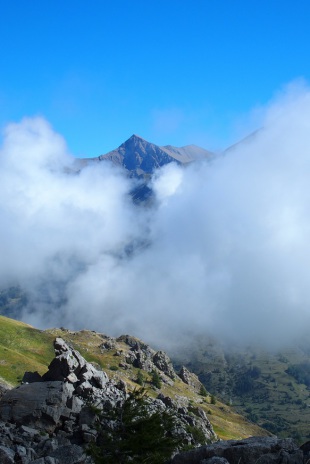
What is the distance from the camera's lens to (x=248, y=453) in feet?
125

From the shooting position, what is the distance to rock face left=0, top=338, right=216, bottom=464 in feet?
147

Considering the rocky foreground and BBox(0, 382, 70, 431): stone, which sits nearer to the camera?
the rocky foreground

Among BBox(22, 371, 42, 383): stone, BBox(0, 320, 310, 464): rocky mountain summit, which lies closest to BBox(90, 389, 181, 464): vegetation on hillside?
BBox(0, 320, 310, 464): rocky mountain summit

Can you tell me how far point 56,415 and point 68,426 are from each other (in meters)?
2.33

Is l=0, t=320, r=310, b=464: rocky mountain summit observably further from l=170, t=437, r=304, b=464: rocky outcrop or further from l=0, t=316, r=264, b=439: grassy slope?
l=0, t=316, r=264, b=439: grassy slope

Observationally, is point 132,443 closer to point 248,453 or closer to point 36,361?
point 248,453

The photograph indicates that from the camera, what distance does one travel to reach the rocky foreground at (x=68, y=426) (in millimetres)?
38656

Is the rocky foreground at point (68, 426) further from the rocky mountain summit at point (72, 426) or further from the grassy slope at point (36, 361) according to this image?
the grassy slope at point (36, 361)

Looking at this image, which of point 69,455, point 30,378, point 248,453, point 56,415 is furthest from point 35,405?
point 248,453

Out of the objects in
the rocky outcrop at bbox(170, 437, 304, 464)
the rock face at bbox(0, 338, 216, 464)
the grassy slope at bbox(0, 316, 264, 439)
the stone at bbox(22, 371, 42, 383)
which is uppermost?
the grassy slope at bbox(0, 316, 264, 439)

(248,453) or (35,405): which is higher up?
(35,405)

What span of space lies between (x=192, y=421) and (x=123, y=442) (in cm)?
6525

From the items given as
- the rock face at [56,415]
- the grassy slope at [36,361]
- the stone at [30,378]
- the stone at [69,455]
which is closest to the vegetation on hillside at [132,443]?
the rock face at [56,415]

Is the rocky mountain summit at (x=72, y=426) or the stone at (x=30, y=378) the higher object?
the stone at (x=30, y=378)
